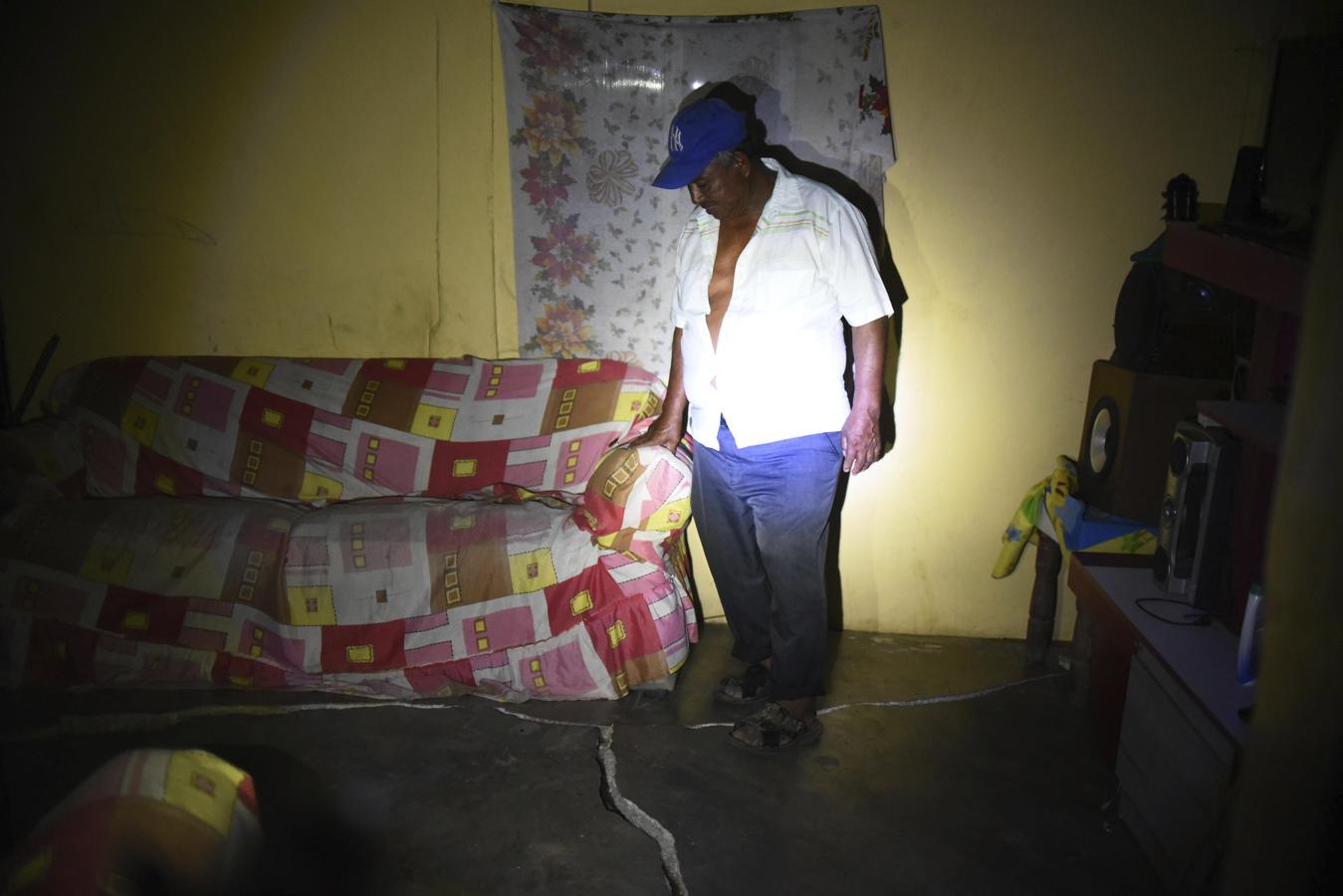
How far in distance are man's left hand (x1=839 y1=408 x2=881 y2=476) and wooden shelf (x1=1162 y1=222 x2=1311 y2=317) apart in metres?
0.86

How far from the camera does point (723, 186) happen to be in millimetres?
2439

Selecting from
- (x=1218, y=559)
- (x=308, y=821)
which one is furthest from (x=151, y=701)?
(x=1218, y=559)

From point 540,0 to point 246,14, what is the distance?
1.00 m

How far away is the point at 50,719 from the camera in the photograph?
2.75 meters

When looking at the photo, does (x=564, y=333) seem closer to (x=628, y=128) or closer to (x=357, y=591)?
(x=628, y=128)

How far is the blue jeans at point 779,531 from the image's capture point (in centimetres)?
252

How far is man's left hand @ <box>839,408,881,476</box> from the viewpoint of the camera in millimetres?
2471

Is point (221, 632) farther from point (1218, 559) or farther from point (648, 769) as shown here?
point (1218, 559)

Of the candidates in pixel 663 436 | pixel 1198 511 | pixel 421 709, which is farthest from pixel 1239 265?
pixel 421 709

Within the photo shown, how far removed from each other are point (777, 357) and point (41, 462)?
238 centimetres

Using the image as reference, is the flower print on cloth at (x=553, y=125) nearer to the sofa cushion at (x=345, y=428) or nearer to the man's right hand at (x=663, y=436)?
the sofa cushion at (x=345, y=428)

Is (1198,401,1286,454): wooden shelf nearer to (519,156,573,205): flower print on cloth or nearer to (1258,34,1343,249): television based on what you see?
(1258,34,1343,249): television

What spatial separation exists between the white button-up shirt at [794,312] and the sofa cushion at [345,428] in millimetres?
745

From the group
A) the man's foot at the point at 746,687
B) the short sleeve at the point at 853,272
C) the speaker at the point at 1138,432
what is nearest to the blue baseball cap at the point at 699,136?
the short sleeve at the point at 853,272
